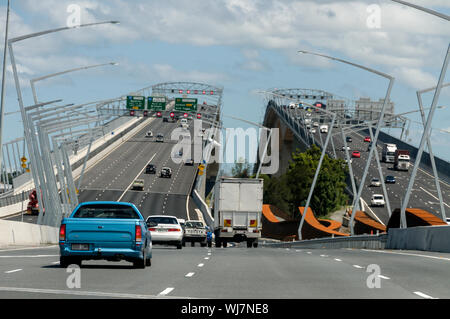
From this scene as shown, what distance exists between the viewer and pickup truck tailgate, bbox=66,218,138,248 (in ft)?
67.0

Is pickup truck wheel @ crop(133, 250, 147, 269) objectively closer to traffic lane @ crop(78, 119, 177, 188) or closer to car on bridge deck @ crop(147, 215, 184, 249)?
car on bridge deck @ crop(147, 215, 184, 249)

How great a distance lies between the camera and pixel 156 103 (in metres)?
126

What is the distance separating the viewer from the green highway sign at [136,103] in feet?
412

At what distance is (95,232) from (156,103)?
106201mm

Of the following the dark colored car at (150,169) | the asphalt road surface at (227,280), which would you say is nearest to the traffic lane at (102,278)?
the asphalt road surface at (227,280)

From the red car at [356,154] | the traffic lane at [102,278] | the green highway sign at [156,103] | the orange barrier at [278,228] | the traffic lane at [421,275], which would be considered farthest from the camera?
the red car at [356,154]

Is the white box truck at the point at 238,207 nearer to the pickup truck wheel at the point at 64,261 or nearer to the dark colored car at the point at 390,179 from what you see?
the pickup truck wheel at the point at 64,261

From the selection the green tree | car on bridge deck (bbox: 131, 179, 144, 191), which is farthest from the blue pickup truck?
the green tree

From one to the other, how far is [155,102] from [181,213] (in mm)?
38369

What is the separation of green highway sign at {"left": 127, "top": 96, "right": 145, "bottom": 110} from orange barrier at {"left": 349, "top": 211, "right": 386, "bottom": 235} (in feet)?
155

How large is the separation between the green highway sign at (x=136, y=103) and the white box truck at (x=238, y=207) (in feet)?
260

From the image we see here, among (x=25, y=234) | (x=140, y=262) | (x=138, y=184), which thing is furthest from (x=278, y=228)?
(x=140, y=262)
